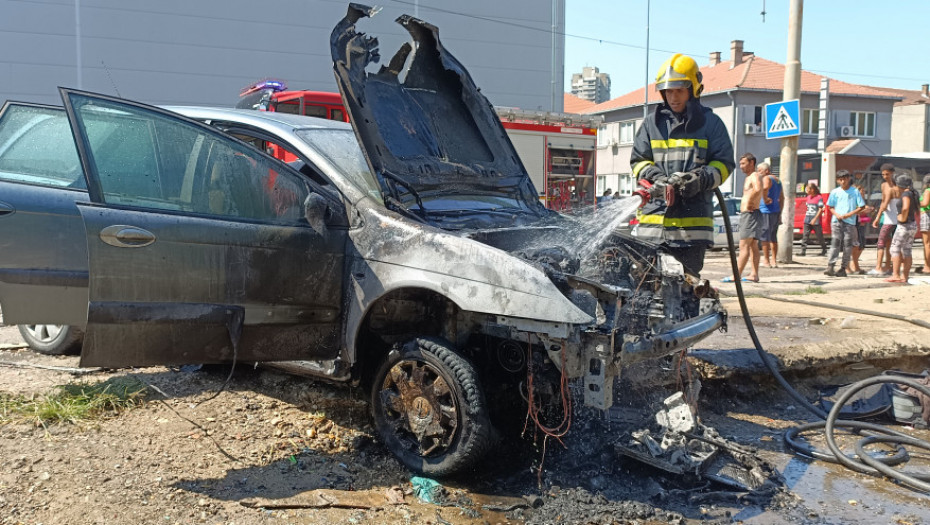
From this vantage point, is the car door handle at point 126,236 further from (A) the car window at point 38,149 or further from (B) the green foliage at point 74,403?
(B) the green foliage at point 74,403

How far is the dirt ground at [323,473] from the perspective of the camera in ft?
9.95

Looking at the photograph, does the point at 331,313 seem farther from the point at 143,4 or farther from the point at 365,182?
the point at 143,4

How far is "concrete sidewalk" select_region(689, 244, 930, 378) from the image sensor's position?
5.29m

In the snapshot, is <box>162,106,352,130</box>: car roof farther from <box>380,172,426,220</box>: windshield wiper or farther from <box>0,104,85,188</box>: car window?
<box>380,172,426,220</box>: windshield wiper

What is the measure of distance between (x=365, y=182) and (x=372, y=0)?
17770mm

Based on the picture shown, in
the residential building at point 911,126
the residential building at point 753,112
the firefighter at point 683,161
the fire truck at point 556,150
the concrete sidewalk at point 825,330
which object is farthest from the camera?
the residential building at point 911,126

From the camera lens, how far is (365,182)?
3762mm

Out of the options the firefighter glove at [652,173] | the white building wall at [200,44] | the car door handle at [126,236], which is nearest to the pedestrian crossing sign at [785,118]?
the firefighter glove at [652,173]

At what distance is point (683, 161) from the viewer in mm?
4672

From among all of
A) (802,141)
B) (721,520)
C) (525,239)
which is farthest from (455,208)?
(802,141)

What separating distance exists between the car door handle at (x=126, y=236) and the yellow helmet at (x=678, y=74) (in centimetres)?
316

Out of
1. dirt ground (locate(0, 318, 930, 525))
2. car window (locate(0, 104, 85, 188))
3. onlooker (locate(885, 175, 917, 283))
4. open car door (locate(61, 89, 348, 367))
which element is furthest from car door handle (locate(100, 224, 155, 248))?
onlooker (locate(885, 175, 917, 283))

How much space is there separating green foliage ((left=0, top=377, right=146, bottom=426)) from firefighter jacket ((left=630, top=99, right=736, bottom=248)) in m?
3.37

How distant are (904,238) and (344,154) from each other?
9.31 meters
